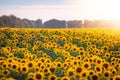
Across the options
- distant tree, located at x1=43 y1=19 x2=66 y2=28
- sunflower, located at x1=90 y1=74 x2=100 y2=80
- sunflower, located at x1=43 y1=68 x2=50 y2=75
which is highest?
sunflower, located at x1=43 y1=68 x2=50 y2=75

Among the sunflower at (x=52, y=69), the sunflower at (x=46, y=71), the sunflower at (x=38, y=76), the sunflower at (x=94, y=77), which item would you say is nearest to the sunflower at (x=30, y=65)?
the sunflower at (x=46, y=71)

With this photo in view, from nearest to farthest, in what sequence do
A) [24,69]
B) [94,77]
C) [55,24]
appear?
[94,77]
[24,69]
[55,24]

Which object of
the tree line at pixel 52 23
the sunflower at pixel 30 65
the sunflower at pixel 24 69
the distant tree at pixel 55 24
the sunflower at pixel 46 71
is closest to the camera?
the sunflower at pixel 46 71

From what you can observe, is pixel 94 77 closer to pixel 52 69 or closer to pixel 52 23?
pixel 52 69

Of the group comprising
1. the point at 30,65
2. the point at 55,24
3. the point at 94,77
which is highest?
the point at 30,65

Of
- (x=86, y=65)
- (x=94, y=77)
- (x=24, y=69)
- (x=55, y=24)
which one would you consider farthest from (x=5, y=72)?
(x=55, y=24)

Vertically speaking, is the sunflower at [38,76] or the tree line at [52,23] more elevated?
the sunflower at [38,76]

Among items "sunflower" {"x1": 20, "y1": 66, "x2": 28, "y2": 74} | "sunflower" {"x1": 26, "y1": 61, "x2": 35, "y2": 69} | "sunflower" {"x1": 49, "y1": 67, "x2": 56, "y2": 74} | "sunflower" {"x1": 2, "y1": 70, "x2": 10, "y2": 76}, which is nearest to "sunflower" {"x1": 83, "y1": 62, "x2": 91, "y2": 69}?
"sunflower" {"x1": 49, "y1": 67, "x2": 56, "y2": 74}

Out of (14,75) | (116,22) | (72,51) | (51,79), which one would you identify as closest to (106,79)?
(51,79)

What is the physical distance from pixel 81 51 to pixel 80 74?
13.8ft

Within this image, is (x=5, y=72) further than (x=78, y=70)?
Yes

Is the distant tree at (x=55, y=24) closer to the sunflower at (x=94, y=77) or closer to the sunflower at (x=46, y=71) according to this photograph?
the sunflower at (x=46, y=71)

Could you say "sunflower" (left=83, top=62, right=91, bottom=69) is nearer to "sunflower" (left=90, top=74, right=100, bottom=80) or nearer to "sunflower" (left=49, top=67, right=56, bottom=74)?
"sunflower" (left=49, top=67, right=56, bottom=74)

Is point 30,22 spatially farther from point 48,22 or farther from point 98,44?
point 98,44
